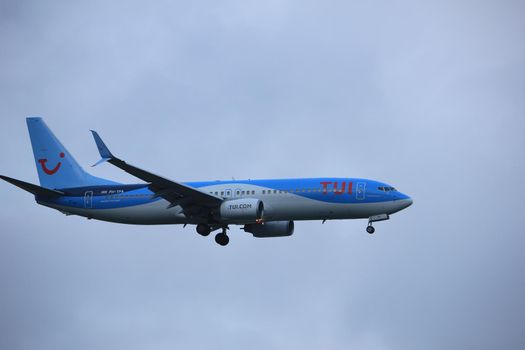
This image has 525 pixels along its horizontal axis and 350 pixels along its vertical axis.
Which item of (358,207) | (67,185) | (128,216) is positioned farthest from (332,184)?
(67,185)

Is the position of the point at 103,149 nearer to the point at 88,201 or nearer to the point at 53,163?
the point at 88,201

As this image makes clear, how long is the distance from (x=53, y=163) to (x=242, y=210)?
15767 mm

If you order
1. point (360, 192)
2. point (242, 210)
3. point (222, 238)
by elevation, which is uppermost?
point (360, 192)

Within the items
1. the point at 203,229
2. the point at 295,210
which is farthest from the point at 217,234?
the point at 295,210

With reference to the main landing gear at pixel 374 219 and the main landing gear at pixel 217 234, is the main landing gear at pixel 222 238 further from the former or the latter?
the main landing gear at pixel 374 219

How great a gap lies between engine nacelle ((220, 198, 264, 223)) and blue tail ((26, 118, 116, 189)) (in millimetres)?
10132

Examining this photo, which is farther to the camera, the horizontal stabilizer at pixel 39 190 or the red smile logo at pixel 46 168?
the red smile logo at pixel 46 168

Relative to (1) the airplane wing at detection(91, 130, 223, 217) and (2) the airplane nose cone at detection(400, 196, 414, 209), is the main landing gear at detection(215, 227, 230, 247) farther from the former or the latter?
(2) the airplane nose cone at detection(400, 196, 414, 209)

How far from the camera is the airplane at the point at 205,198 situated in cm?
5819

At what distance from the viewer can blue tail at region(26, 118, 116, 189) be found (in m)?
65.1

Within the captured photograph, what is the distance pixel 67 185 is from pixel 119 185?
388 centimetres

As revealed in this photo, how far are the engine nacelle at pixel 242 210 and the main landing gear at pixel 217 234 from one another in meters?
2.96

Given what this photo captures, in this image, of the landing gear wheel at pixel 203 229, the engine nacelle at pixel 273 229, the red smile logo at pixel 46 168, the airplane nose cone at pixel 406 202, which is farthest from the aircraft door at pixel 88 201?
the airplane nose cone at pixel 406 202

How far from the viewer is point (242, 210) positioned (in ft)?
191
